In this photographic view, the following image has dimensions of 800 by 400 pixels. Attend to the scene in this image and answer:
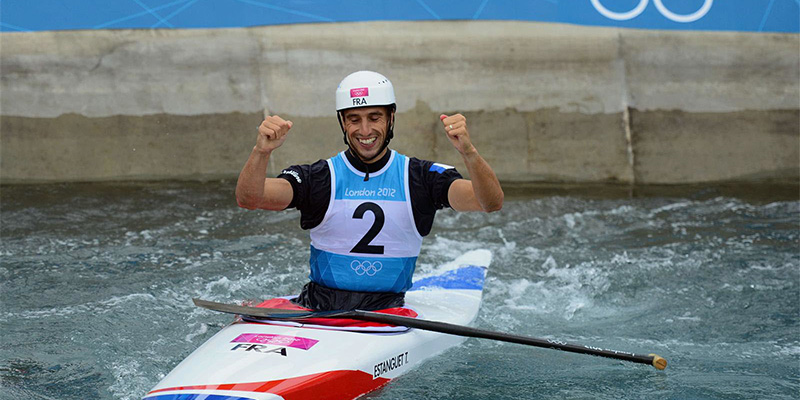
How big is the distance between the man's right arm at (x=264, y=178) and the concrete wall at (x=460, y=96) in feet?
16.2

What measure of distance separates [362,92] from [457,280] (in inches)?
66.3

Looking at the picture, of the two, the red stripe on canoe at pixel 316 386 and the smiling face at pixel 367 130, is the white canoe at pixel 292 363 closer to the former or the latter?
the red stripe on canoe at pixel 316 386

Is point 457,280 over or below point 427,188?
below

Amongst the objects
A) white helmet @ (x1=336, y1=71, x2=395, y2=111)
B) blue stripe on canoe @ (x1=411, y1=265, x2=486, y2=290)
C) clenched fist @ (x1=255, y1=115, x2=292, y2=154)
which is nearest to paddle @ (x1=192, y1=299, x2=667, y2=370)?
clenched fist @ (x1=255, y1=115, x2=292, y2=154)

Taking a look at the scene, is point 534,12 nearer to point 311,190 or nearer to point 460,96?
point 460,96

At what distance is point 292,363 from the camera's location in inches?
132


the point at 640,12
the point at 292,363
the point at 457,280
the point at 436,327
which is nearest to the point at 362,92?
the point at 436,327

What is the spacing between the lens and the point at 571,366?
437 cm

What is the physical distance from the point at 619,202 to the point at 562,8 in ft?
7.16

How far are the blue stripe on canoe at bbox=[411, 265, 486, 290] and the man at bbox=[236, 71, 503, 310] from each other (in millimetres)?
1027

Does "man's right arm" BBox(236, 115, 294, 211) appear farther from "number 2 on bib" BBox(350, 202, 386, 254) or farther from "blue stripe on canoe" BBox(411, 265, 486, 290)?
"blue stripe on canoe" BBox(411, 265, 486, 290)

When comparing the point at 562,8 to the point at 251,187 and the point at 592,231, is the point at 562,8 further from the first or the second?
the point at 251,187

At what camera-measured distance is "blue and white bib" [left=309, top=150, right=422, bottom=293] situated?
3.89 metres

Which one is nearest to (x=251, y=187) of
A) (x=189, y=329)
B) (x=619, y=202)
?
(x=189, y=329)
